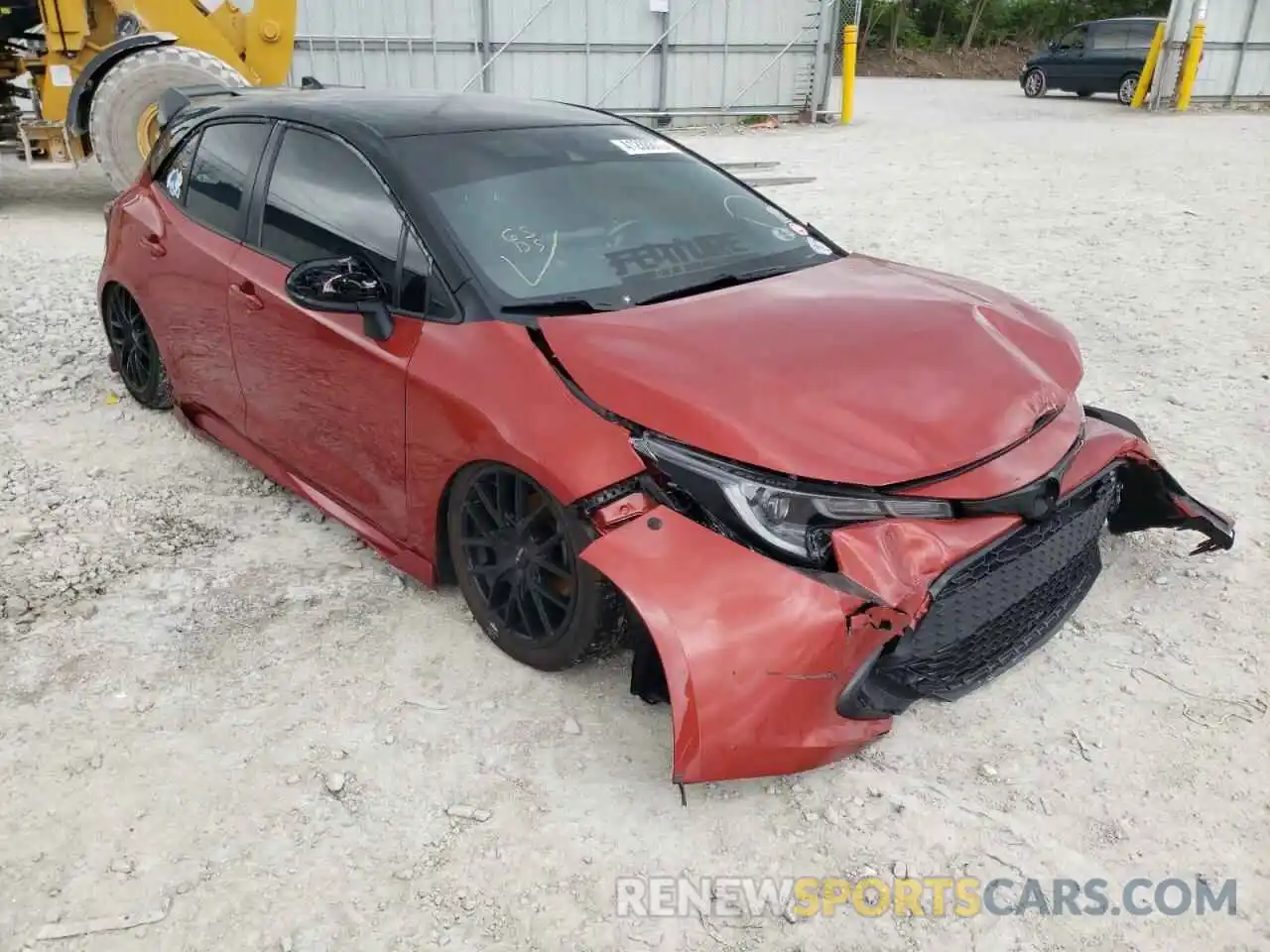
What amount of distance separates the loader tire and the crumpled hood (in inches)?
301

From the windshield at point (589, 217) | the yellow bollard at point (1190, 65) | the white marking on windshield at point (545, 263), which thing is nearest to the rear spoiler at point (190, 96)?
the windshield at point (589, 217)

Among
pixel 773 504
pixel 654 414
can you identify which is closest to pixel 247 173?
pixel 654 414

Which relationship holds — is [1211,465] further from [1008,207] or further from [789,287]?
[1008,207]

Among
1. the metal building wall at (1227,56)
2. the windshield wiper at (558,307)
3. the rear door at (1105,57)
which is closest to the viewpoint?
the windshield wiper at (558,307)

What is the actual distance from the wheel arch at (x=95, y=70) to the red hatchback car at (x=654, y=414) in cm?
606

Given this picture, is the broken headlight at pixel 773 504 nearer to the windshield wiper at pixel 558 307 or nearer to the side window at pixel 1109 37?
the windshield wiper at pixel 558 307

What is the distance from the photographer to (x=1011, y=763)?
262cm

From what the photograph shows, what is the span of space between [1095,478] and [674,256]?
4.86 ft

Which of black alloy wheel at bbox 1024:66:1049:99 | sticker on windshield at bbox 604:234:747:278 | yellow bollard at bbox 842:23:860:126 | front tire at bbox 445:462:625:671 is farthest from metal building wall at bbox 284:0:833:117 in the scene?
front tire at bbox 445:462:625:671

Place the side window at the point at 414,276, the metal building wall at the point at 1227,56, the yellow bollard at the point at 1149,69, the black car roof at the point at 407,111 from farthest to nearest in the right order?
the yellow bollard at the point at 1149,69 → the metal building wall at the point at 1227,56 → the black car roof at the point at 407,111 → the side window at the point at 414,276

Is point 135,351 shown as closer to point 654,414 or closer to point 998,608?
point 654,414

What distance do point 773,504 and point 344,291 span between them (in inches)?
58.6

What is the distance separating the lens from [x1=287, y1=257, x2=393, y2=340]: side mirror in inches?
116

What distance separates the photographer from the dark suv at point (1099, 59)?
770 inches
